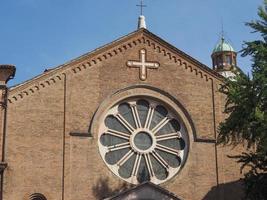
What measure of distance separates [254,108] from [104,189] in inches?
266

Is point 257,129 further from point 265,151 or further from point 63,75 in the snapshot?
point 63,75

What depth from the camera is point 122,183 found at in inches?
824

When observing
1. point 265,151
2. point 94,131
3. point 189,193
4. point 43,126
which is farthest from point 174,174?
point 265,151

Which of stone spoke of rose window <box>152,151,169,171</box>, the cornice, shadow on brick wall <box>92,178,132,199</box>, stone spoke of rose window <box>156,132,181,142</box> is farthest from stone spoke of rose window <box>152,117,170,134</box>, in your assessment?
shadow on brick wall <box>92,178,132,199</box>

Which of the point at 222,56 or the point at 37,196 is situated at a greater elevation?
the point at 222,56

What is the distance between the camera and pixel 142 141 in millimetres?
21875

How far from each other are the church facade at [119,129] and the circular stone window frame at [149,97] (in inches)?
1.4

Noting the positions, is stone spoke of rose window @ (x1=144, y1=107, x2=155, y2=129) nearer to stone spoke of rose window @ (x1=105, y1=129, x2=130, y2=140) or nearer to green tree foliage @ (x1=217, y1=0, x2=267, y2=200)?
stone spoke of rose window @ (x1=105, y1=129, x2=130, y2=140)

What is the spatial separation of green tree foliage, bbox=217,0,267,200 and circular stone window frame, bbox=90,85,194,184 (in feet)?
15.6

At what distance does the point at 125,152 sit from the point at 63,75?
3390 millimetres

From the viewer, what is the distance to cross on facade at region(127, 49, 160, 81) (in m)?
22.6

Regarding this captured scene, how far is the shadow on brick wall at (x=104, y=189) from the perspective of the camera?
20500mm

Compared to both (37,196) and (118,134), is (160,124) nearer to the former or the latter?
(118,134)

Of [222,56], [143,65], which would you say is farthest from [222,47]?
[143,65]
